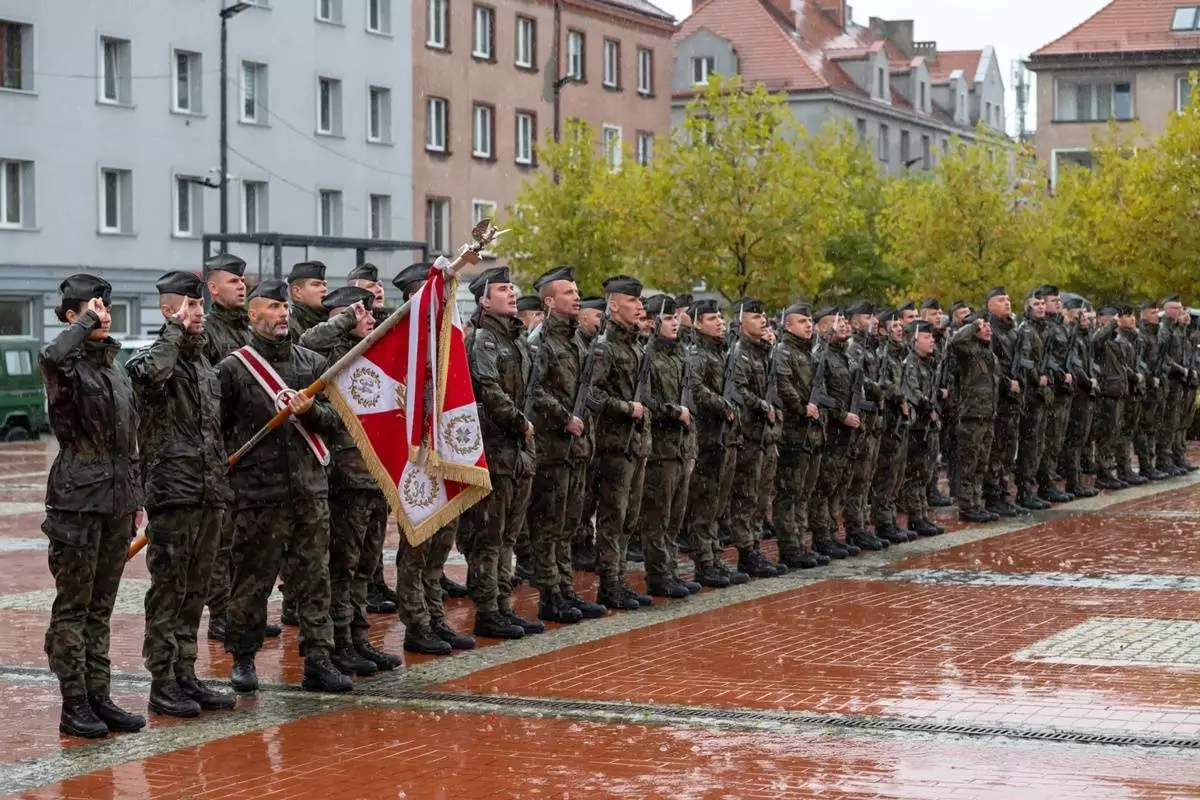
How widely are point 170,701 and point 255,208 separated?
38.1 m

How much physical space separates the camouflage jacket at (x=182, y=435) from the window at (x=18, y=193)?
3243 centimetres

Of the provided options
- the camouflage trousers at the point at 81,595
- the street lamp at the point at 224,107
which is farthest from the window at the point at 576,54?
the camouflage trousers at the point at 81,595

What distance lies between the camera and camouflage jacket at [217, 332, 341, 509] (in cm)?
1070

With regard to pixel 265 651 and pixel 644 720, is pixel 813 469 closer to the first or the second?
pixel 265 651

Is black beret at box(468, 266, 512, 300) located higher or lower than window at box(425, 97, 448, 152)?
lower

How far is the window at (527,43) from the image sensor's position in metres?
55.6

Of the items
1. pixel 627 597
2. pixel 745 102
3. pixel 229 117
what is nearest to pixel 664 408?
pixel 627 597

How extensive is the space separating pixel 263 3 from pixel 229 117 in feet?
9.78

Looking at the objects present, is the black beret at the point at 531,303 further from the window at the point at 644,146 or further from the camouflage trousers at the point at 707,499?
the window at the point at 644,146

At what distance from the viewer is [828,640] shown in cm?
1239

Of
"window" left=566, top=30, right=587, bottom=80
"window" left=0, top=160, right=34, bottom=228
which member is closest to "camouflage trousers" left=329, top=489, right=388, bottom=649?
"window" left=0, top=160, right=34, bottom=228

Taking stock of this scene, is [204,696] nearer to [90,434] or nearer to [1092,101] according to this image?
[90,434]

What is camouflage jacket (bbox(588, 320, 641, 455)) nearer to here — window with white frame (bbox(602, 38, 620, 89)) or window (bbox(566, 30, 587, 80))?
window (bbox(566, 30, 587, 80))

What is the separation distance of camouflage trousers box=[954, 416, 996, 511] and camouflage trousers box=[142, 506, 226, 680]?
11175 mm
